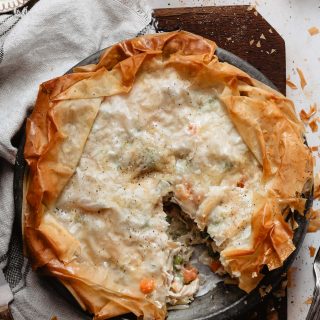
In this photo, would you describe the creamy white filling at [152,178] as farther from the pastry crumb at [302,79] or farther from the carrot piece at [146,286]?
the pastry crumb at [302,79]

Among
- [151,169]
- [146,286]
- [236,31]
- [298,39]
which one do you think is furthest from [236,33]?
[146,286]

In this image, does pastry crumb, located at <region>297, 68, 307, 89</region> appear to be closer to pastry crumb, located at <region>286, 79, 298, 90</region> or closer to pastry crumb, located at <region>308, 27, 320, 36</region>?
pastry crumb, located at <region>286, 79, 298, 90</region>

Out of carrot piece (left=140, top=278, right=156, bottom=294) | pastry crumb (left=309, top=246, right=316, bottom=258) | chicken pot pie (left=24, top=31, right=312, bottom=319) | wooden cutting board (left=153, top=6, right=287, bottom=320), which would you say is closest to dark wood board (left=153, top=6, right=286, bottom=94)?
wooden cutting board (left=153, top=6, right=287, bottom=320)

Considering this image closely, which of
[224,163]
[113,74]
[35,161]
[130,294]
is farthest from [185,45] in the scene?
[130,294]


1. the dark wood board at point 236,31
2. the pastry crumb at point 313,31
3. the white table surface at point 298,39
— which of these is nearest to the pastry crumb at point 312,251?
the white table surface at point 298,39

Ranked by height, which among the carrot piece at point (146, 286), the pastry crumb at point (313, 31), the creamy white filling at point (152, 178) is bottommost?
the carrot piece at point (146, 286)

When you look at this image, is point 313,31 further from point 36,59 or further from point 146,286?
point 146,286

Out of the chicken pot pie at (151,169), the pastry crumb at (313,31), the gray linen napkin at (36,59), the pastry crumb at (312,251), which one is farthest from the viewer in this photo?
the pastry crumb at (313,31)
